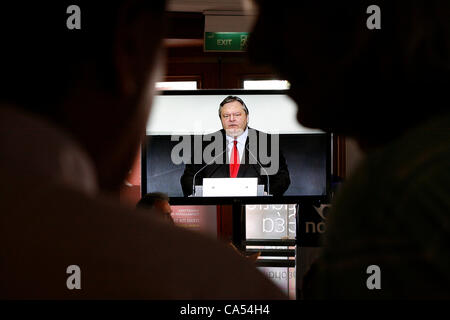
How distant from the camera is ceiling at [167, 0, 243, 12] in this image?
186 inches

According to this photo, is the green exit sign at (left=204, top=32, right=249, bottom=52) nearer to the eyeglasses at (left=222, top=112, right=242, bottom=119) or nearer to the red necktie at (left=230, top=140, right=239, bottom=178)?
the eyeglasses at (left=222, top=112, right=242, bottom=119)

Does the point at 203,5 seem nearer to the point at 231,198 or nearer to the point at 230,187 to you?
the point at 230,187

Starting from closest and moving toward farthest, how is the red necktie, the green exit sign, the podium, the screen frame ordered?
the screen frame < the podium < the red necktie < the green exit sign

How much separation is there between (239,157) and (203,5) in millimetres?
2266

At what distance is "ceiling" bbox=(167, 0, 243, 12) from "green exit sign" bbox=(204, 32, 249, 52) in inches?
13.0

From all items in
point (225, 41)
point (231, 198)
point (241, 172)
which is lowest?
point (231, 198)

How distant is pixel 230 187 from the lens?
128 inches

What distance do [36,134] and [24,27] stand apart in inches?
3.4

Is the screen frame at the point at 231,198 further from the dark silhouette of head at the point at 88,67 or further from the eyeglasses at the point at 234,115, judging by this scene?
the dark silhouette of head at the point at 88,67

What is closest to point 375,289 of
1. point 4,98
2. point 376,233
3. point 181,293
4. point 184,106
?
point 376,233

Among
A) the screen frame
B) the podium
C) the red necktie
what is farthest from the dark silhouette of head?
the red necktie

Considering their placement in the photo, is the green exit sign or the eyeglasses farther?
the green exit sign

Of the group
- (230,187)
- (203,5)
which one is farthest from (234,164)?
(203,5)

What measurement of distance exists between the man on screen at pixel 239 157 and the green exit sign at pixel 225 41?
1237mm
